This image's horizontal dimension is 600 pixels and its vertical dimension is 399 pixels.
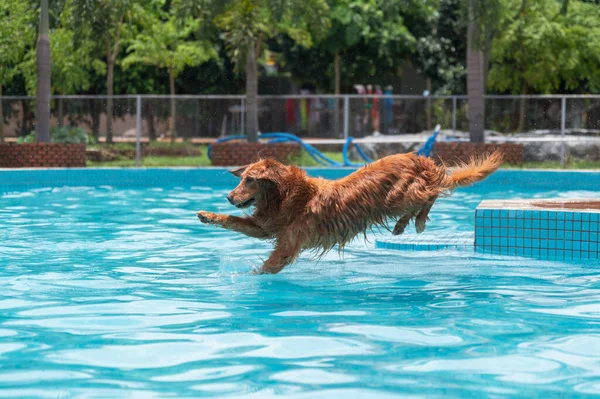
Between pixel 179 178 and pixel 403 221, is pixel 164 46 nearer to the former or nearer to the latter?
pixel 179 178

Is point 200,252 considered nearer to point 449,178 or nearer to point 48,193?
point 449,178

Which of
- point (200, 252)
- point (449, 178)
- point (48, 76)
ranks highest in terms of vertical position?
point (48, 76)

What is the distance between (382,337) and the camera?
507cm

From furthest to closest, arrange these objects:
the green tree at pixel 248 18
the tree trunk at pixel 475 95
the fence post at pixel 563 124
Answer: the green tree at pixel 248 18
the fence post at pixel 563 124
the tree trunk at pixel 475 95

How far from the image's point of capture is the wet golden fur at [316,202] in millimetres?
6516

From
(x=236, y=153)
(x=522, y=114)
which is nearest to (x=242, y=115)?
(x=236, y=153)

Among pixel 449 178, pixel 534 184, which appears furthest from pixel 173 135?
pixel 449 178

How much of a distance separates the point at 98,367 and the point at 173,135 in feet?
49.0

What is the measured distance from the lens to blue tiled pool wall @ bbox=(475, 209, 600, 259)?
790 cm

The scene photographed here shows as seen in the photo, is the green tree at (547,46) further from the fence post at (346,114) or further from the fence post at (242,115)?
the fence post at (242,115)

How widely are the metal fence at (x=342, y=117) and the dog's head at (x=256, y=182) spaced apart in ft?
39.7

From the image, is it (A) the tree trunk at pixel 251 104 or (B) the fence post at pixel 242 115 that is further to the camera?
(B) the fence post at pixel 242 115

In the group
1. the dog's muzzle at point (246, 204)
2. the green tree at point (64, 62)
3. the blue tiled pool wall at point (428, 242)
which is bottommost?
the blue tiled pool wall at point (428, 242)

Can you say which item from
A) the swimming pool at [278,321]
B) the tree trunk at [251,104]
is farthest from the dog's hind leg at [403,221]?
the tree trunk at [251,104]
